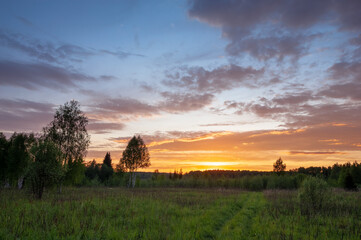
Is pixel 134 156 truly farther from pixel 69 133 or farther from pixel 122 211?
pixel 122 211

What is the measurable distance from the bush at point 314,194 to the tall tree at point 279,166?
7489 centimetres

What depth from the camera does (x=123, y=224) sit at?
14453 millimetres

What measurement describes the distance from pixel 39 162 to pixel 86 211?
10598 millimetres

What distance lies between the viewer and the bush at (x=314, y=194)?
2170cm

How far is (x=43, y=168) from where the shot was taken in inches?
932

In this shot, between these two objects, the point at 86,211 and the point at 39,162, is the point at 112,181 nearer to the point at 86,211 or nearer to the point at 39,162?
the point at 39,162

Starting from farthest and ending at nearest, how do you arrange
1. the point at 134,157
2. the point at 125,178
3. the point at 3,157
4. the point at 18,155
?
the point at 125,178, the point at 134,157, the point at 3,157, the point at 18,155

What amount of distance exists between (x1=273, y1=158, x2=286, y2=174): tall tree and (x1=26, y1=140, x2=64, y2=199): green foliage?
283 ft

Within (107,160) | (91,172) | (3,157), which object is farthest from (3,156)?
(107,160)

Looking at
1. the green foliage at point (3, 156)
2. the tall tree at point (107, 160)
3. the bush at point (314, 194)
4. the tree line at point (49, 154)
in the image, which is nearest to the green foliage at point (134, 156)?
the tree line at point (49, 154)

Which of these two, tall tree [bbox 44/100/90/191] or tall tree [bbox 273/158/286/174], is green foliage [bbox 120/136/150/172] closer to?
tall tree [bbox 44/100/90/191]

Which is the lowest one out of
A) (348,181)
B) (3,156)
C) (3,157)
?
(348,181)

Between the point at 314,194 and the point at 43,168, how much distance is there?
1077 inches

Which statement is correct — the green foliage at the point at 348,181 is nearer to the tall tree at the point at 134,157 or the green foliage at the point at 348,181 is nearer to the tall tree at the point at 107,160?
the tall tree at the point at 134,157
